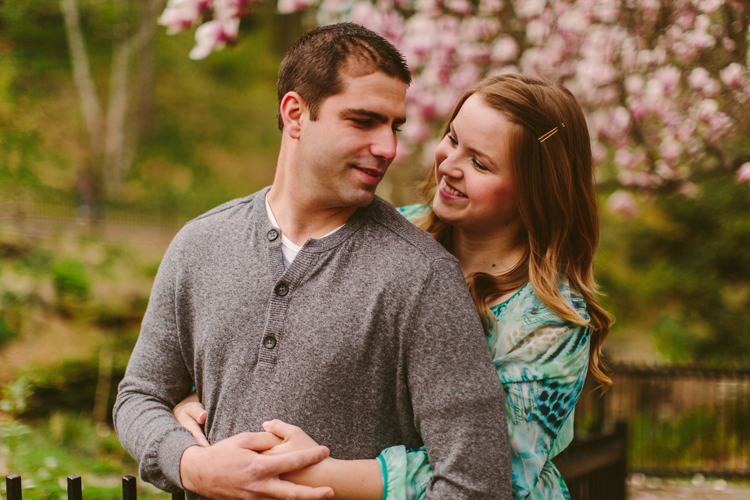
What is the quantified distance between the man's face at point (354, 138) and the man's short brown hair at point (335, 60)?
2 cm

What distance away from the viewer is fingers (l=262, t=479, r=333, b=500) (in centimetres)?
144

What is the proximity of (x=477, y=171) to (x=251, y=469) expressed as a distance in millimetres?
1130

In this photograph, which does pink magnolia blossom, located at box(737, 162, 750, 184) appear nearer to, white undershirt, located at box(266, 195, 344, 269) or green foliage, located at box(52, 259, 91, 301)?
white undershirt, located at box(266, 195, 344, 269)

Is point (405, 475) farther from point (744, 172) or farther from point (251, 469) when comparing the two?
point (744, 172)

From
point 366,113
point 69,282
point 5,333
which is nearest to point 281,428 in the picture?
point 366,113

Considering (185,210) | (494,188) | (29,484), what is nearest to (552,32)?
(494,188)

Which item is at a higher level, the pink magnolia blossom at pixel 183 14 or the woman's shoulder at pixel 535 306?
the pink magnolia blossom at pixel 183 14

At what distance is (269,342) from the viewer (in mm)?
1556

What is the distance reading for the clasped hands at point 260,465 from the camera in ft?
4.70

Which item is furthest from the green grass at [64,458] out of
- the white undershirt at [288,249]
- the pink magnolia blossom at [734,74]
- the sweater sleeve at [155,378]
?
the pink magnolia blossom at [734,74]

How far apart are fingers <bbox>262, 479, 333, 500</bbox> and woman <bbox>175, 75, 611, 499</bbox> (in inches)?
3.3

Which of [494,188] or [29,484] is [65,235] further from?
[494,188]

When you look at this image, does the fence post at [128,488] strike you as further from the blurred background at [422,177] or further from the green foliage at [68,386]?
the green foliage at [68,386]

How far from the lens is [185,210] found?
587 inches
